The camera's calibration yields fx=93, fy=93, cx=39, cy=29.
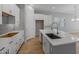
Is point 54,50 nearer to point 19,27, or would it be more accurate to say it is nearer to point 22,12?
point 19,27

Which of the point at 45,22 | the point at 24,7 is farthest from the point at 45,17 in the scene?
the point at 24,7

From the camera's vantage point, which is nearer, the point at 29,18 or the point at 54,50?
the point at 54,50

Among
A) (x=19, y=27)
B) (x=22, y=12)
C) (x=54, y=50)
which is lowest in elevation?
(x=54, y=50)

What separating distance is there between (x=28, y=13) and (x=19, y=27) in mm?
1411

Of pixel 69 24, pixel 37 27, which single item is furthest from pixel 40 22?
pixel 69 24

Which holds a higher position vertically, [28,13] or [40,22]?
[28,13]

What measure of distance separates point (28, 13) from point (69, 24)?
5012 millimetres
